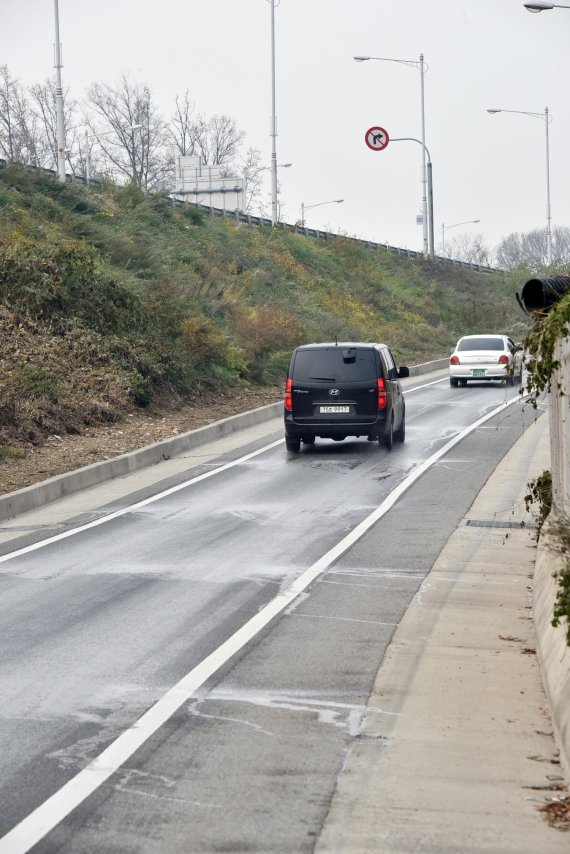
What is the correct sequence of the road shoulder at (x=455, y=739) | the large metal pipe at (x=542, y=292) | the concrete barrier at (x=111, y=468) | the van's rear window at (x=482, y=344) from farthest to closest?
the van's rear window at (x=482, y=344)
the concrete barrier at (x=111, y=468)
the large metal pipe at (x=542, y=292)
the road shoulder at (x=455, y=739)

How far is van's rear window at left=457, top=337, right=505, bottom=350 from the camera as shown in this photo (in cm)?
3834

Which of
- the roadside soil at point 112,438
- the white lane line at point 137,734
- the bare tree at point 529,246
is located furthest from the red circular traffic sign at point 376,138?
the bare tree at point 529,246

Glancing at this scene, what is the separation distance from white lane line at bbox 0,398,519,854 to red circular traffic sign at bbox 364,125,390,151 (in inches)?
2129

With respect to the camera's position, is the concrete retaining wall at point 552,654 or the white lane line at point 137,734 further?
the concrete retaining wall at point 552,654

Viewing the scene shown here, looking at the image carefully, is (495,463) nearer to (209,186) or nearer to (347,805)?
(347,805)

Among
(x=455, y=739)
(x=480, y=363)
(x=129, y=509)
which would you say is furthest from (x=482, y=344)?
(x=455, y=739)

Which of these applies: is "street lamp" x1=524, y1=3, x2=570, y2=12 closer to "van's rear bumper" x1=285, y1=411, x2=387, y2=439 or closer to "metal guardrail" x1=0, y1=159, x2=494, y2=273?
"van's rear bumper" x1=285, y1=411, x2=387, y2=439

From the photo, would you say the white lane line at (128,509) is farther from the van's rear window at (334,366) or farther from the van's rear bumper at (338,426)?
the van's rear window at (334,366)

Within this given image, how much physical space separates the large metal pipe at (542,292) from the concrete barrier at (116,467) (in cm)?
841

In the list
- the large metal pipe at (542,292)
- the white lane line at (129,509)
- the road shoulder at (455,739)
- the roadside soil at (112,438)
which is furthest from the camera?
the roadside soil at (112,438)

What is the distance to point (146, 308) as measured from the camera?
30.5m

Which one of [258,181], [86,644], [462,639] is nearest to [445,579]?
[462,639]

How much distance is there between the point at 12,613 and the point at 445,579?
3861 mm

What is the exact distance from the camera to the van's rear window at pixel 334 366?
21.8 meters
